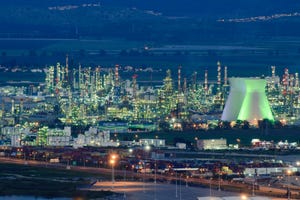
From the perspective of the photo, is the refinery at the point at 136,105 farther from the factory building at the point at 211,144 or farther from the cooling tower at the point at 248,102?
the factory building at the point at 211,144

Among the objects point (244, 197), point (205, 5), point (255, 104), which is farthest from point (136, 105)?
point (205, 5)

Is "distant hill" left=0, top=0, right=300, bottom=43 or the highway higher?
"distant hill" left=0, top=0, right=300, bottom=43

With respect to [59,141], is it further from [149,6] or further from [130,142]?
[149,6]

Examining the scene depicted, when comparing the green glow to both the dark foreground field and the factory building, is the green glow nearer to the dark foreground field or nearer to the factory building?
the factory building

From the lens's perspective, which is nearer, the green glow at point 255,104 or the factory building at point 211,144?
the factory building at point 211,144

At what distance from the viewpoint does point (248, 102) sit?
76062 millimetres

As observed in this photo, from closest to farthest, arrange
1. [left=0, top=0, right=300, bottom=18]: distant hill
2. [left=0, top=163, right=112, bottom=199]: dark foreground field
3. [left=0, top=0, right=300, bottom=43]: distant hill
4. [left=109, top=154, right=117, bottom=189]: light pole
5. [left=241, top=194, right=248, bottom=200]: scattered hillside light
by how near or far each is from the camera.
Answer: [left=241, top=194, right=248, bottom=200]: scattered hillside light < [left=0, top=163, right=112, bottom=199]: dark foreground field < [left=109, top=154, right=117, bottom=189]: light pole < [left=0, top=0, right=300, bottom=43]: distant hill < [left=0, top=0, right=300, bottom=18]: distant hill

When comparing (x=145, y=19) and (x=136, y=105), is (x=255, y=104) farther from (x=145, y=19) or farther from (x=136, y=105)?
(x=145, y=19)

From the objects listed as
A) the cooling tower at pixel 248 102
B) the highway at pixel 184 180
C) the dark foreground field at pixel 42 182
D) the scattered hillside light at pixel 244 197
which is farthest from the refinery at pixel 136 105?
the scattered hillside light at pixel 244 197

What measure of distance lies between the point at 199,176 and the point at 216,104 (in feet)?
88.6

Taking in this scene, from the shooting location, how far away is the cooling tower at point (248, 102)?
7562 cm

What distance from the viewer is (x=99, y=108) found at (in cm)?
8269

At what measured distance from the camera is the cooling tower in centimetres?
7562

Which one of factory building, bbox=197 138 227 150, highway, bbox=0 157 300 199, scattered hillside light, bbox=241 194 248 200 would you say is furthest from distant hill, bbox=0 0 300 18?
scattered hillside light, bbox=241 194 248 200
